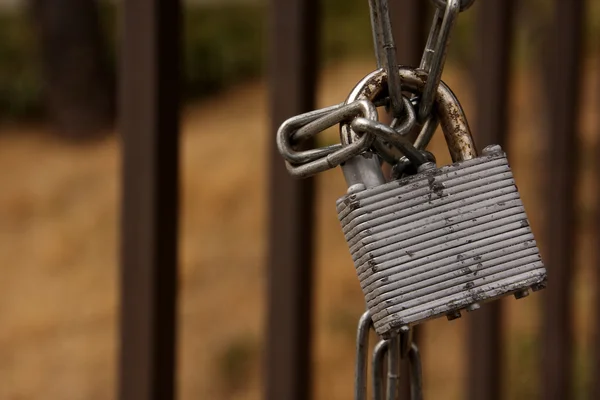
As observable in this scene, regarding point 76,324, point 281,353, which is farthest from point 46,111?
point 281,353

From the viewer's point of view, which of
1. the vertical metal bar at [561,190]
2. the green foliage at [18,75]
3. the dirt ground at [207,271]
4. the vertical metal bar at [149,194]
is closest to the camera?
the vertical metal bar at [149,194]

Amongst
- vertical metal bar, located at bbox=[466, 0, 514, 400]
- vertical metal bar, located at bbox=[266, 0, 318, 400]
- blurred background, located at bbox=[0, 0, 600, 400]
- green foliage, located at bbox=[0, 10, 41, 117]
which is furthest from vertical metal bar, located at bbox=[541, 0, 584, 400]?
green foliage, located at bbox=[0, 10, 41, 117]

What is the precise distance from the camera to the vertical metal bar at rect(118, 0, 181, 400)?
0.61 m

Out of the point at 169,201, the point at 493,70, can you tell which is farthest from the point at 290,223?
the point at 493,70

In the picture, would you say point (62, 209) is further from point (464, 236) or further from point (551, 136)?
point (464, 236)

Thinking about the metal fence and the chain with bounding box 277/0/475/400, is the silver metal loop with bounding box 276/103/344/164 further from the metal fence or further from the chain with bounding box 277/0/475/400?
the metal fence

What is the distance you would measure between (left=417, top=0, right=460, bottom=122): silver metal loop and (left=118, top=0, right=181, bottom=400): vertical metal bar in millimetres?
315

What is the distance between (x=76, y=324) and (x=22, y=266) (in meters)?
0.88

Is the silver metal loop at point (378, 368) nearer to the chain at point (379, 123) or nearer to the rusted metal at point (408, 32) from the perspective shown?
the chain at point (379, 123)

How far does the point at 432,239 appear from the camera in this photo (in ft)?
1.10

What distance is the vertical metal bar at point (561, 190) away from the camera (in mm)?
1405

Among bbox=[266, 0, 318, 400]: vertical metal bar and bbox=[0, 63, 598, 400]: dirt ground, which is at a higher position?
bbox=[0, 63, 598, 400]: dirt ground

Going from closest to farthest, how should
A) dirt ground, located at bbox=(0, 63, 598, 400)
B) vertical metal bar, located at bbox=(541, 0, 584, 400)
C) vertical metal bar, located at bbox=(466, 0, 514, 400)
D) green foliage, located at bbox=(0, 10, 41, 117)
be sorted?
vertical metal bar, located at bbox=(466, 0, 514, 400)
vertical metal bar, located at bbox=(541, 0, 584, 400)
dirt ground, located at bbox=(0, 63, 598, 400)
green foliage, located at bbox=(0, 10, 41, 117)

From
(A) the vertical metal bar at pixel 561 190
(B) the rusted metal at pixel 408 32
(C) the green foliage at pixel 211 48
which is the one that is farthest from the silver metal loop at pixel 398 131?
(C) the green foliage at pixel 211 48
